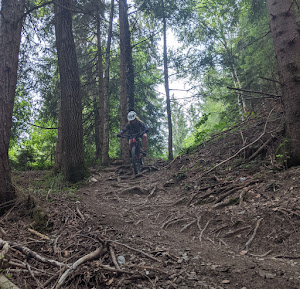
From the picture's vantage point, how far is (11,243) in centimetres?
251

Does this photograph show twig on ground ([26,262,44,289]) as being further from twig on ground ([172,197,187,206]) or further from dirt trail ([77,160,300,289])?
twig on ground ([172,197,187,206])

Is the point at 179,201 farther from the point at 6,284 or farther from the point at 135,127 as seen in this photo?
the point at 135,127

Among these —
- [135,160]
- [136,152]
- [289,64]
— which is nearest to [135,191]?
[135,160]

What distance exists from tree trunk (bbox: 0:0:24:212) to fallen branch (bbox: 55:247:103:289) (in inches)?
80.6

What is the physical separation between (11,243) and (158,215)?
2.68 metres

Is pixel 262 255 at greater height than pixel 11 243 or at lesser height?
lesser

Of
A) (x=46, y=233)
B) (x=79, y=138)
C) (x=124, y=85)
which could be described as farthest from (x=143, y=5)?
(x=46, y=233)

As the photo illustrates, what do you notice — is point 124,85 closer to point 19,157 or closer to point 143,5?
point 143,5

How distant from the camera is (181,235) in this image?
3.55m

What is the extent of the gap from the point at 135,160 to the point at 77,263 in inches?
243

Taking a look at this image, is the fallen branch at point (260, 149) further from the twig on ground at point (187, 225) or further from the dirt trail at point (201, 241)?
the twig on ground at point (187, 225)

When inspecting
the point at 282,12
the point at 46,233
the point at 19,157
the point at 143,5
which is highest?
the point at 143,5

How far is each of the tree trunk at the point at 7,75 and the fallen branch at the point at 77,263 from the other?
2048mm

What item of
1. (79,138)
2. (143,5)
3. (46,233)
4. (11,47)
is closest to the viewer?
(46,233)
